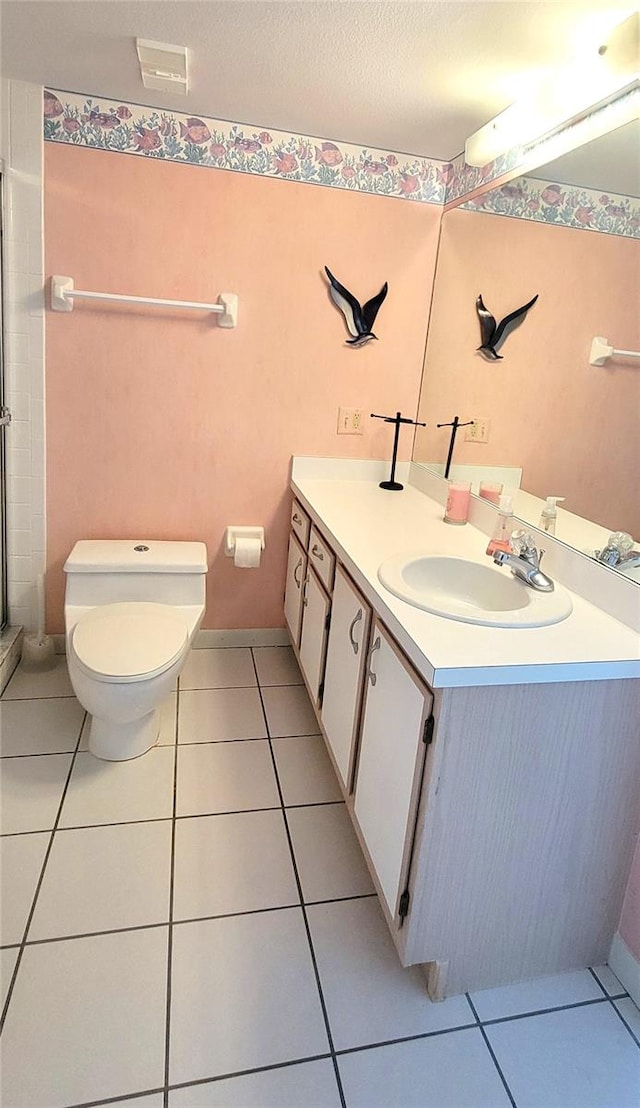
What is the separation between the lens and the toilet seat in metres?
1.91

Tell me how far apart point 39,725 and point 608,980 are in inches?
72.8

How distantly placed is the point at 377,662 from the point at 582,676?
0.47 meters

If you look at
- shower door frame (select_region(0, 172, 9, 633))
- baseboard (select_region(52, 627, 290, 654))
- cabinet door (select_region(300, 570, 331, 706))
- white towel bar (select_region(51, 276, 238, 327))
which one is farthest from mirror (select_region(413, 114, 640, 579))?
shower door frame (select_region(0, 172, 9, 633))

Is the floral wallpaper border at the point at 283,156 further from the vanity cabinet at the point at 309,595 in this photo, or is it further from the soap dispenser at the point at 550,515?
the vanity cabinet at the point at 309,595

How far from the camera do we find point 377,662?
1.54 m

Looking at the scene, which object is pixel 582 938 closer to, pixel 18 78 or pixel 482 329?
pixel 482 329

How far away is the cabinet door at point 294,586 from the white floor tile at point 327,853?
0.74m

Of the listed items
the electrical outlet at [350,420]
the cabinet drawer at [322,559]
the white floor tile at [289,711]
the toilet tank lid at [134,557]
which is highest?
the electrical outlet at [350,420]

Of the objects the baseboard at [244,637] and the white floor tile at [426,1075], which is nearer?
the white floor tile at [426,1075]

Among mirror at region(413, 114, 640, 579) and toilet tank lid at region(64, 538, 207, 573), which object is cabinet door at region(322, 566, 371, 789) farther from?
toilet tank lid at region(64, 538, 207, 573)

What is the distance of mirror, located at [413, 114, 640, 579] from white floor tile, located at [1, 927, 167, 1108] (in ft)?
4.80

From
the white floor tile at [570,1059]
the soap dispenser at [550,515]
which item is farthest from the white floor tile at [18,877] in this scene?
Result: the soap dispenser at [550,515]

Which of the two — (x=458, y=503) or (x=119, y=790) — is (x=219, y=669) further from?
(x=458, y=503)

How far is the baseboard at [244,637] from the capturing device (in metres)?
2.87
